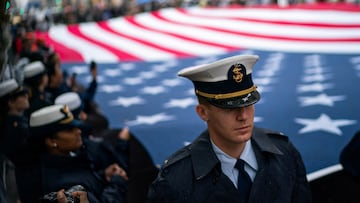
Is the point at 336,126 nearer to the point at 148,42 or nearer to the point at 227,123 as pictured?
the point at 227,123

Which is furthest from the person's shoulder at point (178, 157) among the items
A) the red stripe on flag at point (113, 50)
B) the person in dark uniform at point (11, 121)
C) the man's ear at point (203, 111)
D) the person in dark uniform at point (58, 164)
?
the red stripe on flag at point (113, 50)

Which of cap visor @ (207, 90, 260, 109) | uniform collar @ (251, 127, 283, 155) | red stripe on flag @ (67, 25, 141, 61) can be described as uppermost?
cap visor @ (207, 90, 260, 109)

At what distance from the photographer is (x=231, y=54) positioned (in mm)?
6801

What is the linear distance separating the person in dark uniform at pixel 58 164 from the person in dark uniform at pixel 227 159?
0.59 metres

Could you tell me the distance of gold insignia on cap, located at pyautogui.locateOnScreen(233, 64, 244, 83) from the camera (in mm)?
1487

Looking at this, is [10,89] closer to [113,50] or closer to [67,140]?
[67,140]

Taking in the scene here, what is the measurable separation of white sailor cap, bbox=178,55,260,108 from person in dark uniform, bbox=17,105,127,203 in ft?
2.46

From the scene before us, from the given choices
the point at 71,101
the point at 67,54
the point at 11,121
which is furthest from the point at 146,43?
the point at 11,121

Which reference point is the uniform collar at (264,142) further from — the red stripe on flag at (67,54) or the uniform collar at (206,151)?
the red stripe on flag at (67,54)

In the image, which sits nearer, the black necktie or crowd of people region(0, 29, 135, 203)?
the black necktie

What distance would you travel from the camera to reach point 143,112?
13.5ft

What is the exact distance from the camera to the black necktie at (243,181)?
1.46 m

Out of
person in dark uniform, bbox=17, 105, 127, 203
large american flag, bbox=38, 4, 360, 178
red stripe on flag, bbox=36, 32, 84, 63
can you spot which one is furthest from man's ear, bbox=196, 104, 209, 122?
red stripe on flag, bbox=36, 32, 84, 63

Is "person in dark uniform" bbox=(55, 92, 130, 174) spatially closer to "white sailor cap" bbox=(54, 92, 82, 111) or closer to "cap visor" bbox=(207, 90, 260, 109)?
"white sailor cap" bbox=(54, 92, 82, 111)
